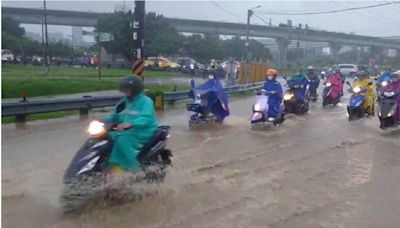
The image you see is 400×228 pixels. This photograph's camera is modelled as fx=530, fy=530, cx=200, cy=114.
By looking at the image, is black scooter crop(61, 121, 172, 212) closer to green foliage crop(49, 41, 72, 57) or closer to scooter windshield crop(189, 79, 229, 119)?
scooter windshield crop(189, 79, 229, 119)

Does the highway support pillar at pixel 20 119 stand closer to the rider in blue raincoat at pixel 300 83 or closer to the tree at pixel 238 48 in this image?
the rider in blue raincoat at pixel 300 83

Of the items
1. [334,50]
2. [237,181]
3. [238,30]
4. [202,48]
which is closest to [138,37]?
[237,181]

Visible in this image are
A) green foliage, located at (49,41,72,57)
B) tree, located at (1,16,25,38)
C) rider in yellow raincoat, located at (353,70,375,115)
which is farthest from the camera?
green foliage, located at (49,41,72,57)

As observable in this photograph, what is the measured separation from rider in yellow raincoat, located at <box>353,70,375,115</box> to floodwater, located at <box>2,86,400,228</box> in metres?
2.50

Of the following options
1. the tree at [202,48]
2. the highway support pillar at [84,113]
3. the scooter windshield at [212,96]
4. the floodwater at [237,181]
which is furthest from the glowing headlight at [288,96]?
the tree at [202,48]

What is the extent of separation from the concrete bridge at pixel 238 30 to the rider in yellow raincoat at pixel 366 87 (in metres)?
50.7

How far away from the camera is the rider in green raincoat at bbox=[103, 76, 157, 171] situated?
6123 mm

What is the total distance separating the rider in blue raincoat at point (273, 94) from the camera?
522 inches

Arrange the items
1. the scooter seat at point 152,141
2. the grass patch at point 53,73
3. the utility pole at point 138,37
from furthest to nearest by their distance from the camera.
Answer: the grass patch at point 53,73
the utility pole at point 138,37
the scooter seat at point 152,141

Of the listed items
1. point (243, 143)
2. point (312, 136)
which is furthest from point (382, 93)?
point (243, 143)

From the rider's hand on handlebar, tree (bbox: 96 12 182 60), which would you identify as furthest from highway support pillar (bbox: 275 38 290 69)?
the rider's hand on handlebar

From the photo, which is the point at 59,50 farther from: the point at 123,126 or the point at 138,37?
the point at 123,126

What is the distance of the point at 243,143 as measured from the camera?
36.0 feet

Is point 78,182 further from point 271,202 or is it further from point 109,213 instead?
point 271,202
